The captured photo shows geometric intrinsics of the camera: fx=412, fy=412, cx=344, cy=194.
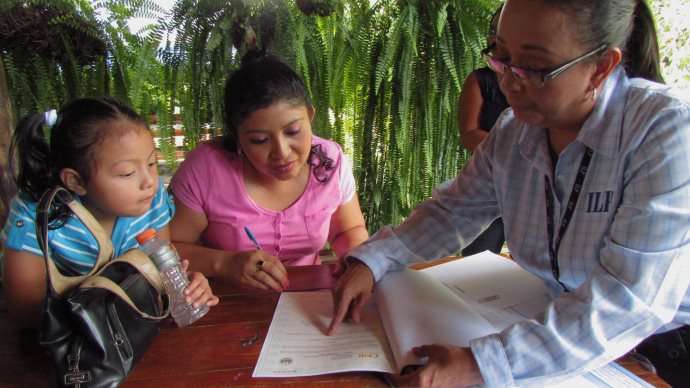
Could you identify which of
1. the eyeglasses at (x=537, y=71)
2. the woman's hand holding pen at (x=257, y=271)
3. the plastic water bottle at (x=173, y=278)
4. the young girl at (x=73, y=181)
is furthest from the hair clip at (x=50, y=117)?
the eyeglasses at (x=537, y=71)

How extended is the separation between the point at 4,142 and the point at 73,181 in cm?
82

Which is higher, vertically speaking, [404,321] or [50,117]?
[50,117]

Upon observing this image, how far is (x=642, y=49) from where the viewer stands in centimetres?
79

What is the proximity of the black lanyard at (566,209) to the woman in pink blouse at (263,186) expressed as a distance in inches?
24.8

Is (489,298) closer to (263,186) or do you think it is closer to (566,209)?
(566,209)

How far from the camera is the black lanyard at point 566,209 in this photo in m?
0.79

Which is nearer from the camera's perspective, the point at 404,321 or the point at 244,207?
the point at 404,321

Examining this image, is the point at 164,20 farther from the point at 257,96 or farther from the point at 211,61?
the point at 257,96

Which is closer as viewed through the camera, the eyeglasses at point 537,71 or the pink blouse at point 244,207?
the eyeglasses at point 537,71

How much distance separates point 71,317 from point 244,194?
2.30 ft

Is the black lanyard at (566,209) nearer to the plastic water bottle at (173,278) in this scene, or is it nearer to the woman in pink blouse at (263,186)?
the woman in pink blouse at (263,186)

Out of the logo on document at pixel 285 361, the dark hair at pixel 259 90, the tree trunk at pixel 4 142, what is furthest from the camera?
the tree trunk at pixel 4 142

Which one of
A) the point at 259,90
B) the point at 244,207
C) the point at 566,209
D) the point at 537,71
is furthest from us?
the point at 244,207

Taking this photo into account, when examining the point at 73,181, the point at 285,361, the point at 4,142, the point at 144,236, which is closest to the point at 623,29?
the point at 285,361
